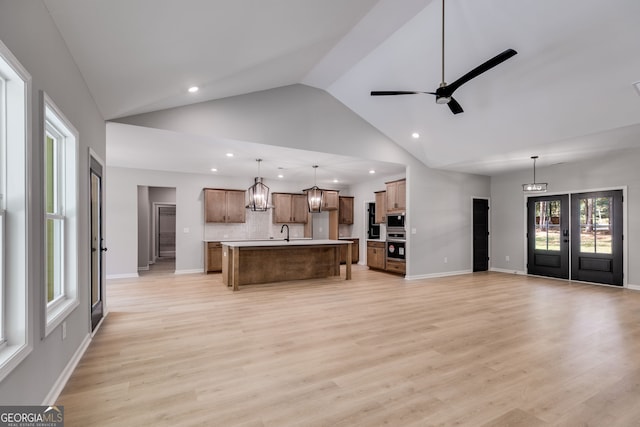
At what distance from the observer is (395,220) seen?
775 cm

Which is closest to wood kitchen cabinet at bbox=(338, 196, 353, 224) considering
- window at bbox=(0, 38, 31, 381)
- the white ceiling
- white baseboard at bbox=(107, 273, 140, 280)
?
the white ceiling

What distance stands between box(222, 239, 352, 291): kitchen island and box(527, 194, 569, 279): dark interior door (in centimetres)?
465

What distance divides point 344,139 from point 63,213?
452 centimetres

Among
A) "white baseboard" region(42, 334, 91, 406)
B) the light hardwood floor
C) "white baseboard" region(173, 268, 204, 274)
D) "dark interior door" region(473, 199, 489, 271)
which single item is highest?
"dark interior door" region(473, 199, 489, 271)

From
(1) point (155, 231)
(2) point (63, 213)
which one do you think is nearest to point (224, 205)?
(1) point (155, 231)

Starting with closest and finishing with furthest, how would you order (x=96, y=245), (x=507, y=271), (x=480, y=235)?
(x=96, y=245)
(x=507, y=271)
(x=480, y=235)

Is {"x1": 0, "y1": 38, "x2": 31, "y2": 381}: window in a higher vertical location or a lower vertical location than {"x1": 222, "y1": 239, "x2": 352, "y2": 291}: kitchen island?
higher

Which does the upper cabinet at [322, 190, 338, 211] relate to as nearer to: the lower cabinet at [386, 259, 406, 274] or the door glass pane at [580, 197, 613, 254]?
the lower cabinet at [386, 259, 406, 274]

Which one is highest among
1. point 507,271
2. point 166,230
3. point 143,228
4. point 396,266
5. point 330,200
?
point 330,200

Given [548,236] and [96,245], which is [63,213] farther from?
[548,236]

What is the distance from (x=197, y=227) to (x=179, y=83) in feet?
16.6

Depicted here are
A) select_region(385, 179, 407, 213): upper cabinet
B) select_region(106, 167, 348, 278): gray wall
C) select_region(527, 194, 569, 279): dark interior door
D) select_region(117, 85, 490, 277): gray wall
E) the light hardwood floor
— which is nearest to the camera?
the light hardwood floor

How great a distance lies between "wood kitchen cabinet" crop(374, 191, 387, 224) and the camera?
8.40 m

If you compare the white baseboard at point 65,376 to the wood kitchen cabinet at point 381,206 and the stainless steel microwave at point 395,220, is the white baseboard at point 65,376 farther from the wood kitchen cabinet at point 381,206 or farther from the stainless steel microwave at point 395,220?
the wood kitchen cabinet at point 381,206
